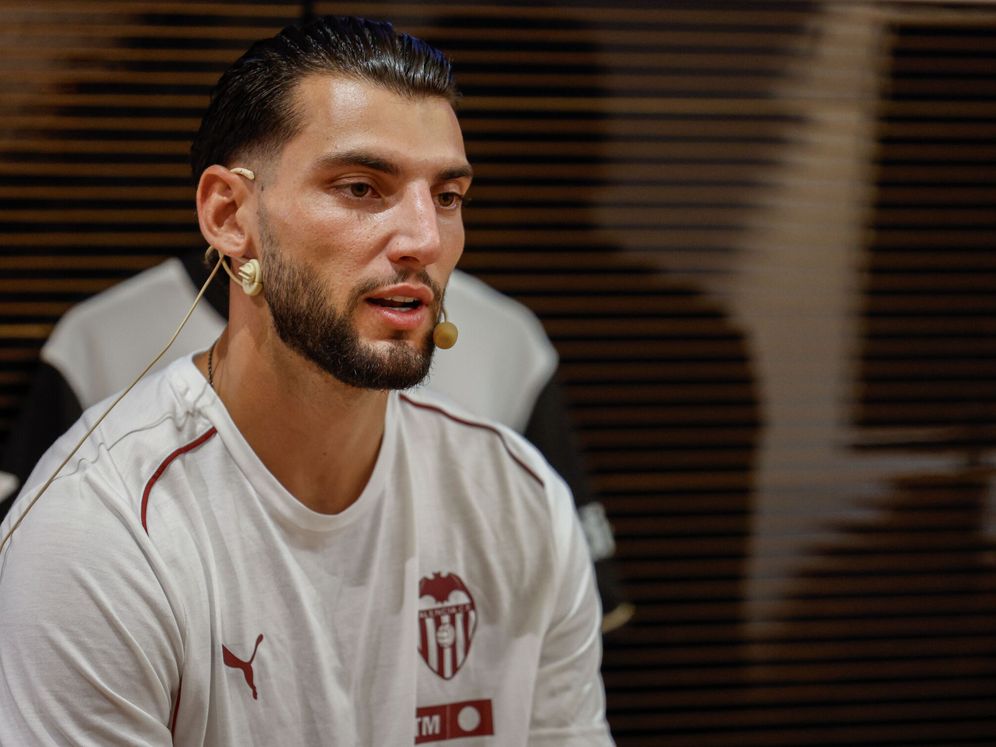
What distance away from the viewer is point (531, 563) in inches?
79.4

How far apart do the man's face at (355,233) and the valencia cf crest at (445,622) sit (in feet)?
1.35

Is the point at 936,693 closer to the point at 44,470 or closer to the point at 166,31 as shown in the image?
the point at 44,470

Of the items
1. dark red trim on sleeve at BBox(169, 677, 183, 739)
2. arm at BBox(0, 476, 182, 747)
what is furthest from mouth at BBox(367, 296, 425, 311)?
dark red trim on sleeve at BBox(169, 677, 183, 739)

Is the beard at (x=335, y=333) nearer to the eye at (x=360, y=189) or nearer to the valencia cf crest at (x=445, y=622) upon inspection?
the eye at (x=360, y=189)

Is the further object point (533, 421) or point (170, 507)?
point (533, 421)

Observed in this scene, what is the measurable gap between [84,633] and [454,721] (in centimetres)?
64

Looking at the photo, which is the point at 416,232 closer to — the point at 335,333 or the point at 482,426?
the point at 335,333

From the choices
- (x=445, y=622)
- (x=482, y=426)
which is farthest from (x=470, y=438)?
(x=445, y=622)

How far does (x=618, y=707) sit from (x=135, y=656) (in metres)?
1.46

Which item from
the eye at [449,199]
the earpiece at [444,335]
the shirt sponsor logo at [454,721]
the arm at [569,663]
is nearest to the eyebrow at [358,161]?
the eye at [449,199]

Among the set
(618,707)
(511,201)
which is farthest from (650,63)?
(618,707)

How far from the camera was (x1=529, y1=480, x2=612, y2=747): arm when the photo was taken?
6.60 ft

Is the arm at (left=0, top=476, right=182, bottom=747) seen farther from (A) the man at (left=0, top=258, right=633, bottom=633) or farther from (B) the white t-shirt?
(A) the man at (left=0, top=258, right=633, bottom=633)

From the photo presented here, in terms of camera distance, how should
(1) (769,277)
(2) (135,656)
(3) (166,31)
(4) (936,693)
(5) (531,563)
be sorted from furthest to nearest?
(4) (936,693), (1) (769,277), (3) (166,31), (5) (531,563), (2) (135,656)
